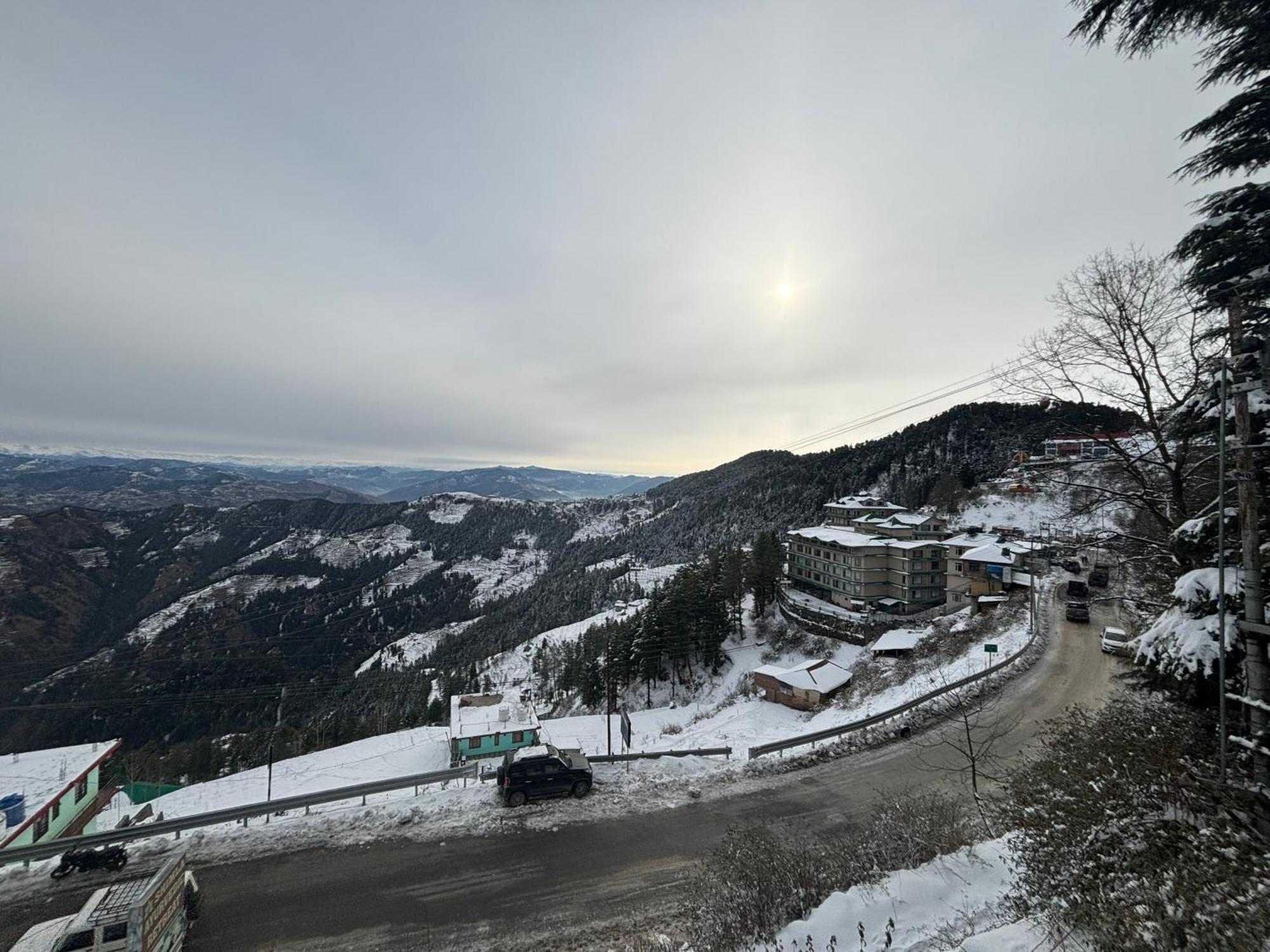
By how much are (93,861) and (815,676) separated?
105 feet

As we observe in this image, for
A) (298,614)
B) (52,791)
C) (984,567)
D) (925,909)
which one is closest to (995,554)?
(984,567)

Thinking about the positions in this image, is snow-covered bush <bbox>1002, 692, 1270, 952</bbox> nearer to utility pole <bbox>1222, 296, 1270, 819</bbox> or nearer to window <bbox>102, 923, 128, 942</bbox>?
utility pole <bbox>1222, 296, 1270, 819</bbox>

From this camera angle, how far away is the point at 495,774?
13961mm

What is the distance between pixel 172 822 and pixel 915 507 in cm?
10943

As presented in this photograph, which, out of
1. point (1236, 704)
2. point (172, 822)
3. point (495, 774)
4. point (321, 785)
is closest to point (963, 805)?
point (1236, 704)

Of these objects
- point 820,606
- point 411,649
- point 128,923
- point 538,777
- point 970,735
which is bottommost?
point 411,649

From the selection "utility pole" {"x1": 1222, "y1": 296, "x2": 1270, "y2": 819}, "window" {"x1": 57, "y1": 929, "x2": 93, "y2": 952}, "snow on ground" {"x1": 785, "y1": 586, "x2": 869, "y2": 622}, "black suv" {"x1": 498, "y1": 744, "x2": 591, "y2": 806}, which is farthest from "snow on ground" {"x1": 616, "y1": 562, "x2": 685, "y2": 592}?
"utility pole" {"x1": 1222, "y1": 296, "x2": 1270, "y2": 819}

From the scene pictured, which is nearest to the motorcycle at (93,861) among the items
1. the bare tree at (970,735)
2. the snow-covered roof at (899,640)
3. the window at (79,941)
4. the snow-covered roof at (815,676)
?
the window at (79,941)

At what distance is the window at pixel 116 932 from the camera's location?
24.0 ft

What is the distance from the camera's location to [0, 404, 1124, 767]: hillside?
104 metres

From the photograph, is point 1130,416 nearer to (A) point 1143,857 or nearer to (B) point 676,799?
(A) point 1143,857

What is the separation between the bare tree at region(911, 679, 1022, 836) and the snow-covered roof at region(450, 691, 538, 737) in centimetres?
2584

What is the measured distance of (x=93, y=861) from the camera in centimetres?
998

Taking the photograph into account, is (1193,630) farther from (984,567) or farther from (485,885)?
(984,567)
